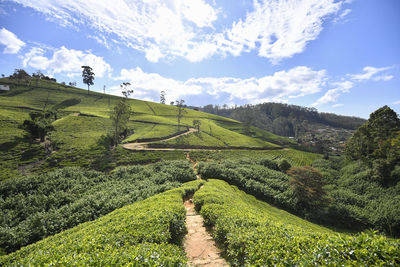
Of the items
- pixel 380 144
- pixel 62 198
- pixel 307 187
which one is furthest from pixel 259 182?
pixel 380 144

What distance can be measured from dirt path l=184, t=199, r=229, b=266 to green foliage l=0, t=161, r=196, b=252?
8139 millimetres

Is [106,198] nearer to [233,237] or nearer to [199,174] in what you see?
[233,237]

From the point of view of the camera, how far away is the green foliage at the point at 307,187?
2488 centimetres

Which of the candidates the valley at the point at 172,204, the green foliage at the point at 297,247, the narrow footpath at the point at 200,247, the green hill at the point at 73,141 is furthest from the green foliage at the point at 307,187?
the green hill at the point at 73,141

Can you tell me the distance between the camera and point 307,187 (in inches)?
1001

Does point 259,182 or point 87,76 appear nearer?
point 259,182

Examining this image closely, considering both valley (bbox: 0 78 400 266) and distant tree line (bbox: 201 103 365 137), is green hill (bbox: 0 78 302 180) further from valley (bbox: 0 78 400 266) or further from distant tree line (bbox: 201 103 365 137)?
distant tree line (bbox: 201 103 365 137)

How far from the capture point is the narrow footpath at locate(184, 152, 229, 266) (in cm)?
765

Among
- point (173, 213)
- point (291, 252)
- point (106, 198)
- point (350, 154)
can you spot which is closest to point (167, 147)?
point (106, 198)

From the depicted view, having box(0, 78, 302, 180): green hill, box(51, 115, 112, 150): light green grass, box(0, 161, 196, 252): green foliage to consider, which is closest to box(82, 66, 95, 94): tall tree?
box(0, 78, 302, 180): green hill

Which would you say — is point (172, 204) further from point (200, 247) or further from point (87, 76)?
point (87, 76)

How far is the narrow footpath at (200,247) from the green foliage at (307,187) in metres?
20.7

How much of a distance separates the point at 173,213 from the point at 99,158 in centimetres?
3231

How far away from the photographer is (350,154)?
44.5 metres
